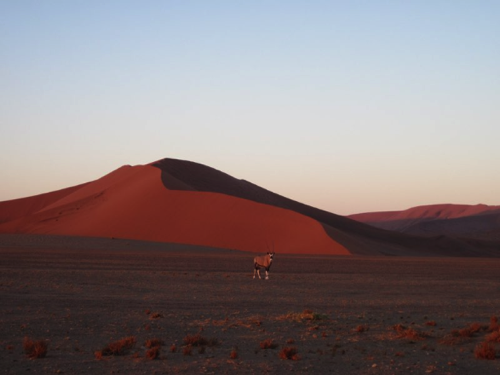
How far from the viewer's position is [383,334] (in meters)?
13.9

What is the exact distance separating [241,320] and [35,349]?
5.56 meters

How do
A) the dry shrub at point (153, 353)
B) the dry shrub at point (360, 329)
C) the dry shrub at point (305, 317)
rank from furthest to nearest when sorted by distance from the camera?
1. the dry shrub at point (305, 317)
2. the dry shrub at point (360, 329)
3. the dry shrub at point (153, 353)

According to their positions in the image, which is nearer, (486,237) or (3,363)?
(3,363)

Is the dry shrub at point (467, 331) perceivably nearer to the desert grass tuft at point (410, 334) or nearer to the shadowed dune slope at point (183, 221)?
the desert grass tuft at point (410, 334)

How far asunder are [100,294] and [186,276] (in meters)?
8.54

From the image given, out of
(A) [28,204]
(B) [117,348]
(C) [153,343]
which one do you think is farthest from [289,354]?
(A) [28,204]

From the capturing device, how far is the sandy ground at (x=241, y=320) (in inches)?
427

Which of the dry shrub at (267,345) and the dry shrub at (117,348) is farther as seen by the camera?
the dry shrub at (267,345)

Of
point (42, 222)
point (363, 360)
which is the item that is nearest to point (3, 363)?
point (363, 360)

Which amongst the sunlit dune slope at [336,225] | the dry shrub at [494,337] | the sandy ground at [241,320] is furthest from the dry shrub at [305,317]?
the sunlit dune slope at [336,225]

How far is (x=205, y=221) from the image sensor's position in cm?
6919

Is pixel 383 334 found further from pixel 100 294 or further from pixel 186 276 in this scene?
pixel 186 276

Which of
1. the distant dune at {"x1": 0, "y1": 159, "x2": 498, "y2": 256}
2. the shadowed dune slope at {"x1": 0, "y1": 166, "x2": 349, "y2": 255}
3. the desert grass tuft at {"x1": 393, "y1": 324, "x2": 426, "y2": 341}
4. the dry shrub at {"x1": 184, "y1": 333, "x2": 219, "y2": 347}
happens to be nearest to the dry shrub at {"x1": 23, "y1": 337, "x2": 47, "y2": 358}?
the dry shrub at {"x1": 184, "y1": 333, "x2": 219, "y2": 347}

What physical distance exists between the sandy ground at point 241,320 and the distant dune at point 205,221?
3364 cm
